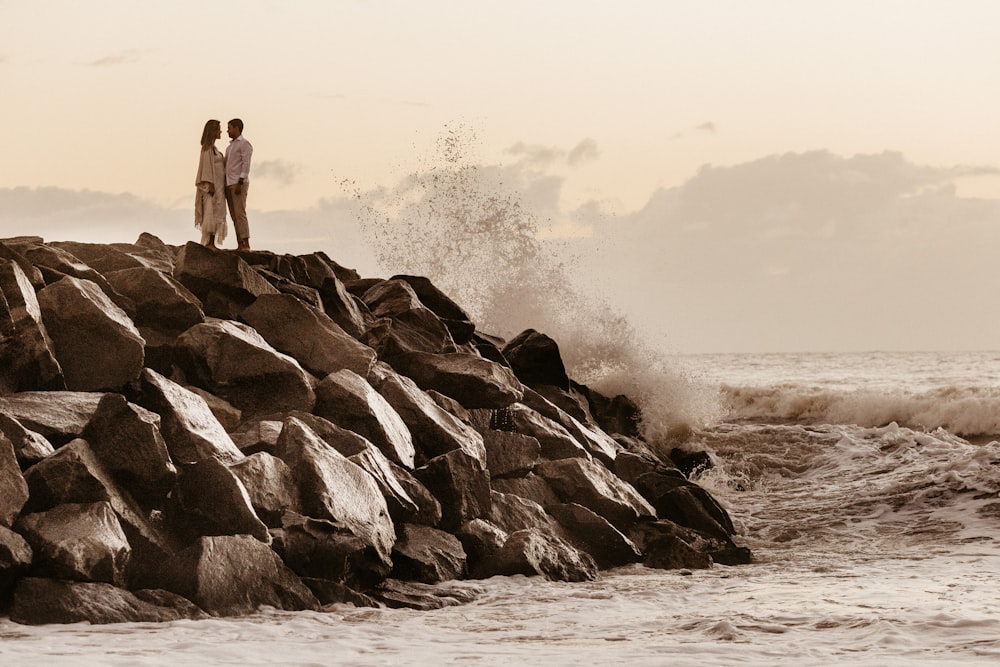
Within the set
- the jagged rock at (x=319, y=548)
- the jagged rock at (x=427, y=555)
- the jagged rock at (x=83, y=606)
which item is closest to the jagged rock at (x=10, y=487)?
the jagged rock at (x=83, y=606)

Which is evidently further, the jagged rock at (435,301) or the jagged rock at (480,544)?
the jagged rock at (435,301)

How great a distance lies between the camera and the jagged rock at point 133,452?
A: 7004mm

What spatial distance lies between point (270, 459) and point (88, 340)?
199 cm

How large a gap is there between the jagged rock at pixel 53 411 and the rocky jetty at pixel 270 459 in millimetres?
19

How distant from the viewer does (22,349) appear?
793cm

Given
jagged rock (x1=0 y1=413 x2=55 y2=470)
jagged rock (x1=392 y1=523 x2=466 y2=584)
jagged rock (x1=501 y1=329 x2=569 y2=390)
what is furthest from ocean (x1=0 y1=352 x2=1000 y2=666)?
jagged rock (x1=501 y1=329 x2=569 y2=390)

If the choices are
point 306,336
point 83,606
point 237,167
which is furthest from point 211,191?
point 83,606

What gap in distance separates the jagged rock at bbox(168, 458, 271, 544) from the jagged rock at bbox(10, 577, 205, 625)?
2.12 feet

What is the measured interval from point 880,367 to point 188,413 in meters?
41.2

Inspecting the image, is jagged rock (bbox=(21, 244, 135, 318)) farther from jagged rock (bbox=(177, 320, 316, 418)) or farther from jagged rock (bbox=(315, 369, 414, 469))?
jagged rock (bbox=(315, 369, 414, 469))

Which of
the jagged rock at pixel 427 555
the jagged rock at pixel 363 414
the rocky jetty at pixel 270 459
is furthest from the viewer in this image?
the jagged rock at pixel 363 414

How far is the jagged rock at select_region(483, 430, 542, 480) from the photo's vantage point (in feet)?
31.3

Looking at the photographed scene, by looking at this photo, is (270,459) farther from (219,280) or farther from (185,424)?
(219,280)

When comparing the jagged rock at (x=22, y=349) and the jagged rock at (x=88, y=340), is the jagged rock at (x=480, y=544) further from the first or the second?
the jagged rock at (x=22, y=349)
